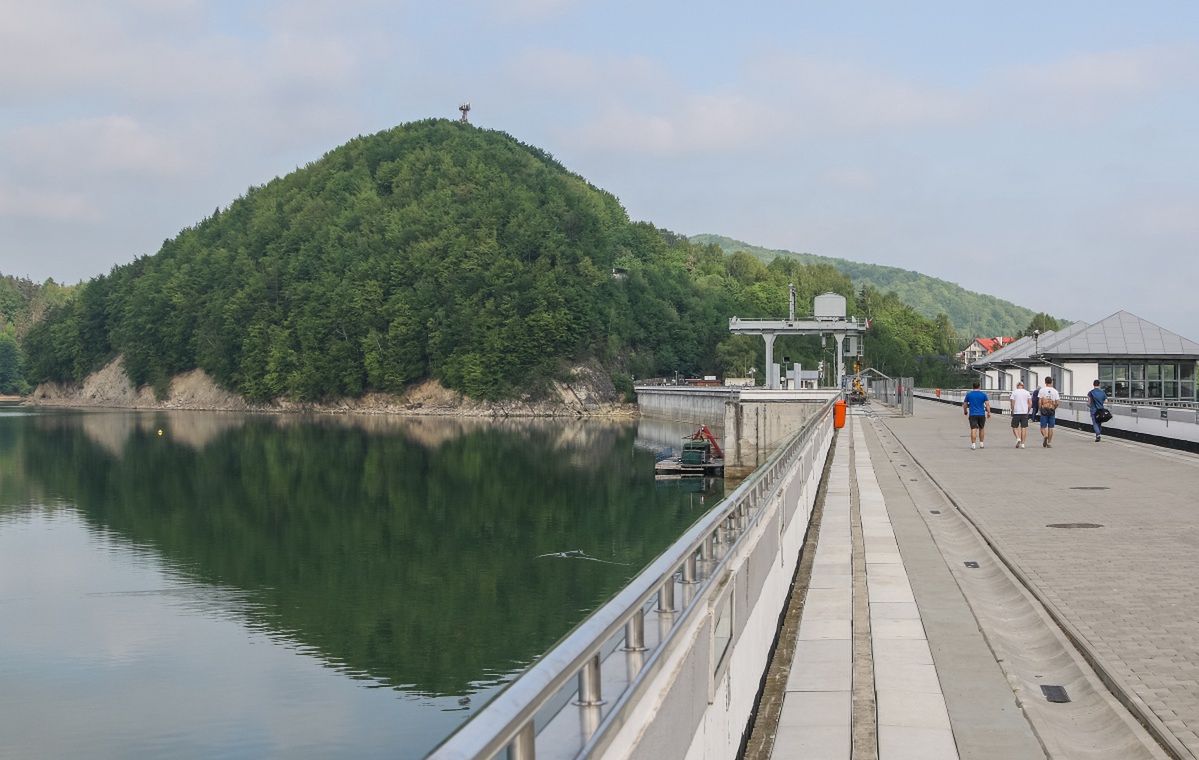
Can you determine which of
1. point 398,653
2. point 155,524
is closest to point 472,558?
point 398,653

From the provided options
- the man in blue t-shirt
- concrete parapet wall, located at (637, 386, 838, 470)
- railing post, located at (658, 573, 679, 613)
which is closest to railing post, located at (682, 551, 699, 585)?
railing post, located at (658, 573, 679, 613)

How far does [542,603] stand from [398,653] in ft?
17.9

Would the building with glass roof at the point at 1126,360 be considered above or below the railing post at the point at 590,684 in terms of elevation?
above

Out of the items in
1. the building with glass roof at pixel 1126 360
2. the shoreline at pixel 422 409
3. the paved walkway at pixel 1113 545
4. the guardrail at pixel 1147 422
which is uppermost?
the building with glass roof at pixel 1126 360

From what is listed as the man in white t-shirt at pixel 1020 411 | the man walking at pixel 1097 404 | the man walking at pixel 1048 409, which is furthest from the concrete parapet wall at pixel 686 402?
the man in white t-shirt at pixel 1020 411

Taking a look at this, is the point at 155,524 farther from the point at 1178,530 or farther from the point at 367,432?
the point at 367,432

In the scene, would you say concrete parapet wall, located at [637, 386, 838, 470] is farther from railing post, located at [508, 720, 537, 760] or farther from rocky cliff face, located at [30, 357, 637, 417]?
rocky cliff face, located at [30, 357, 637, 417]

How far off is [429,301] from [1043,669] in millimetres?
149817

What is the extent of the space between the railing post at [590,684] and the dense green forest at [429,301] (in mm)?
139340

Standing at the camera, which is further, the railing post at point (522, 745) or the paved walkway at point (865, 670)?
the paved walkway at point (865, 670)

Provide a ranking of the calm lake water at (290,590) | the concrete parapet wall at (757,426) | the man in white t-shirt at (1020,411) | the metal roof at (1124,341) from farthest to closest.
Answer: the concrete parapet wall at (757,426), the metal roof at (1124,341), the man in white t-shirt at (1020,411), the calm lake water at (290,590)

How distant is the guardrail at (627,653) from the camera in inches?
119

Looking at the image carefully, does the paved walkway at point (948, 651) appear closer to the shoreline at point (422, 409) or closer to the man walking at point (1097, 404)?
the man walking at point (1097, 404)

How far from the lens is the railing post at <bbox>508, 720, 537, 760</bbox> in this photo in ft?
10.3
